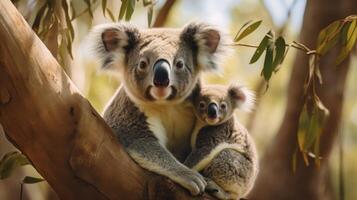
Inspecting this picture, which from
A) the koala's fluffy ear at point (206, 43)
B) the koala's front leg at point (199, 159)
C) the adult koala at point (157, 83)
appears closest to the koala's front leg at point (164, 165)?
the adult koala at point (157, 83)

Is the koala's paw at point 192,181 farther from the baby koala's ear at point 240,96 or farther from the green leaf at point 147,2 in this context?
the green leaf at point 147,2

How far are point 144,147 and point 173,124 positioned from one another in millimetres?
362

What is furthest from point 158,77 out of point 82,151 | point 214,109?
point 82,151

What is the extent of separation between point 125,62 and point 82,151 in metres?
0.96

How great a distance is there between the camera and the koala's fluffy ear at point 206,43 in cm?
355

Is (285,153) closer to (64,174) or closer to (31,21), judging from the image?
(31,21)

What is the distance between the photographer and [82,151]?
2668mm

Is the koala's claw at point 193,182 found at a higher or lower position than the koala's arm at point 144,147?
lower

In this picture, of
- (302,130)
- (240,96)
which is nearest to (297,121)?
(240,96)

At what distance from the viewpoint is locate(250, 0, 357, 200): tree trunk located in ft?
17.3

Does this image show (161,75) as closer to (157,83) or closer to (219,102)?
(157,83)

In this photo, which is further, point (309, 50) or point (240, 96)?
point (240, 96)

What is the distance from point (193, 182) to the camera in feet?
9.82

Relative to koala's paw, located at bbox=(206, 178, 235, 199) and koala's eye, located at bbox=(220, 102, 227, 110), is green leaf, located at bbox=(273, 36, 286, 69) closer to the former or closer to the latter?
koala's eye, located at bbox=(220, 102, 227, 110)
